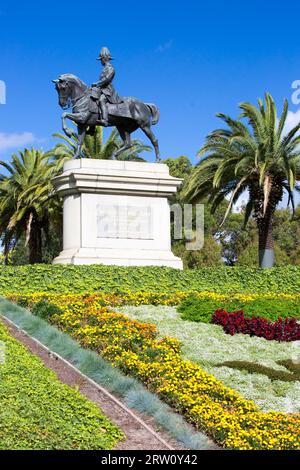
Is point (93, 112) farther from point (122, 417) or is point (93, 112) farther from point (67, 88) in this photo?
point (122, 417)

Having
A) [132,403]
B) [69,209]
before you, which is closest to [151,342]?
[132,403]

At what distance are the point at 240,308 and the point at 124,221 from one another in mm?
8049

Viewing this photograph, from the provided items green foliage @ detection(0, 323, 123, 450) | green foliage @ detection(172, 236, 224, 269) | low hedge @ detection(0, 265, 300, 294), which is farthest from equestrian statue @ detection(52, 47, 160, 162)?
green foliage @ detection(172, 236, 224, 269)

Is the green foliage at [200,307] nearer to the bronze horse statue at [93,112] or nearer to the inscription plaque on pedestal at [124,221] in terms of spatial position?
the inscription plaque on pedestal at [124,221]

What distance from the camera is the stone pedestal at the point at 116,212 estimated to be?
2445 cm

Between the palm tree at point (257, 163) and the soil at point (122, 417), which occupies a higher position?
the palm tree at point (257, 163)

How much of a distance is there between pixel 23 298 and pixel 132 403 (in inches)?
344

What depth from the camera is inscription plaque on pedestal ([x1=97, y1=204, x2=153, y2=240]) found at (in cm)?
2470

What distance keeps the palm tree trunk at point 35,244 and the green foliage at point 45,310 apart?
20.5 meters

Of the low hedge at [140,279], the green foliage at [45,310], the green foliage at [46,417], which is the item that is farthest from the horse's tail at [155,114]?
the green foliage at [46,417]

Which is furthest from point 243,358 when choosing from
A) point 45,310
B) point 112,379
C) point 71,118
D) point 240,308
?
point 71,118

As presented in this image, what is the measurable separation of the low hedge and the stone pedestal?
5.25 feet

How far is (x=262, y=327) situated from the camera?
15500 millimetres

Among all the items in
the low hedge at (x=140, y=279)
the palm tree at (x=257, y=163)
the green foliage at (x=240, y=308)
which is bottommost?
the green foliage at (x=240, y=308)
